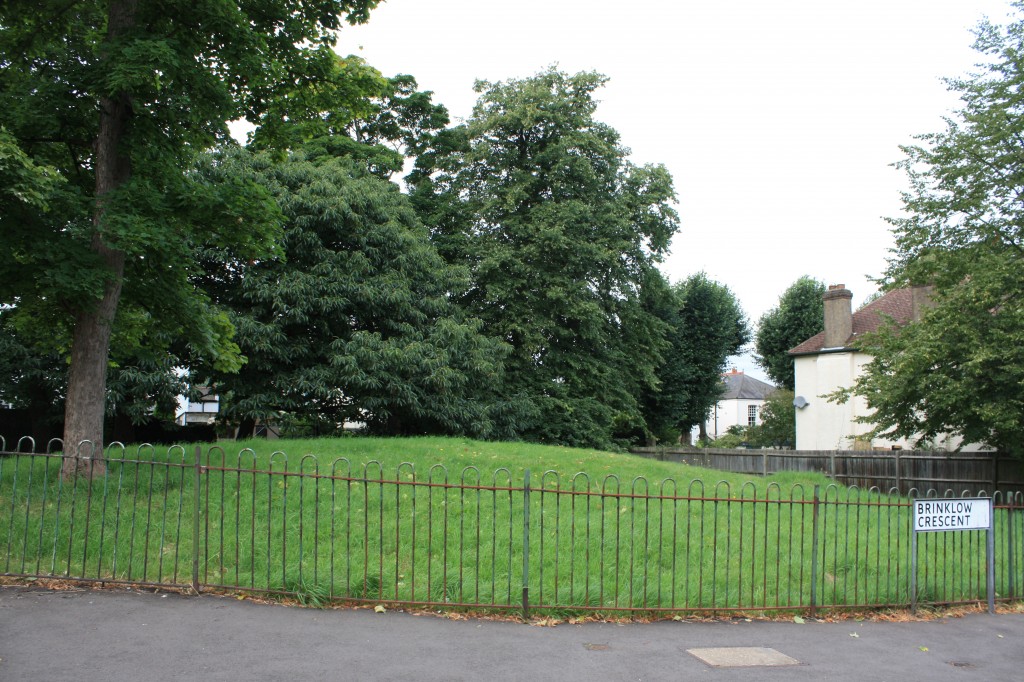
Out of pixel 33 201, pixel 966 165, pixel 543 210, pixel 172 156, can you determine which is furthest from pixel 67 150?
pixel 966 165

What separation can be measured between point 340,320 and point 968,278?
57.5 feet

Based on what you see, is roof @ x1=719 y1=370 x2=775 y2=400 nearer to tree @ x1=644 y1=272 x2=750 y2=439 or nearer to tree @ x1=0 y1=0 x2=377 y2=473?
tree @ x1=644 y1=272 x2=750 y2=439

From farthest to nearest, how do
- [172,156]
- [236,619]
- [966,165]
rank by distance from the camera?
[966,165] < [172,156] < [236,619]

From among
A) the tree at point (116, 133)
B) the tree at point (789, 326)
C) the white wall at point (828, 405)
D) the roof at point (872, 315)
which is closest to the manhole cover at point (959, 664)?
the tree at point (116, 133)

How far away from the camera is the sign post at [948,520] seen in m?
9.08

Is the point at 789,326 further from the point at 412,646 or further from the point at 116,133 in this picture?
the point at 412,646

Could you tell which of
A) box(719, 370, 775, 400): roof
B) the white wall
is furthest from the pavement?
box(719, 370, 775, 400): roof

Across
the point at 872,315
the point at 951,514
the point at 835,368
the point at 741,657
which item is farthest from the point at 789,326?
the point at 741,657

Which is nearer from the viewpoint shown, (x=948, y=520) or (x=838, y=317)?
(x=948, y=520)

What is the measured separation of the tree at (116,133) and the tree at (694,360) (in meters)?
29.5

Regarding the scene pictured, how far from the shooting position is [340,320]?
72.0ft

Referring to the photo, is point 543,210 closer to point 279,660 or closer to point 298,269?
point 298,269

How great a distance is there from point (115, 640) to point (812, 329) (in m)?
43.2

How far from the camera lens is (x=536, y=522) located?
11250mm
